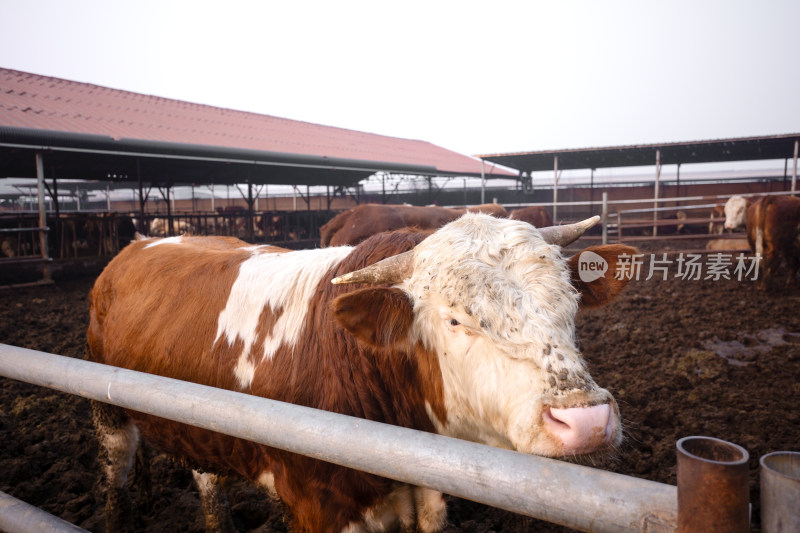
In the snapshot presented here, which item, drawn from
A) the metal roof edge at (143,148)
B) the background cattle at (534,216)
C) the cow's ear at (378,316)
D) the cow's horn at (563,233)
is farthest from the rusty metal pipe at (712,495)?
the background cattle at (534,216)

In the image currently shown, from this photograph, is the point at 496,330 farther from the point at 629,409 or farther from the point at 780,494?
the point at 629,409

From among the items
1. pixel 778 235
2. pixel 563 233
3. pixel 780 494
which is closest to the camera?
pixel 780 494

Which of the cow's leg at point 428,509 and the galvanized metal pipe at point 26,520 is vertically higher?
the galvanized metal pipe at point 26,520

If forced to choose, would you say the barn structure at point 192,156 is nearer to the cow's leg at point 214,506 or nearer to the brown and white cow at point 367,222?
the brown and white cow at point 367,222

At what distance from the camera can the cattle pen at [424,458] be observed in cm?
73

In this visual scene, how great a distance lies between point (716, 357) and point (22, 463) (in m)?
5.87

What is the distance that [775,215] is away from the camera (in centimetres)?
867

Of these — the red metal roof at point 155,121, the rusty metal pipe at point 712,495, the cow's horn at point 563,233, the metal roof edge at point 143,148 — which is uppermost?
the red metal roof at point 155,121

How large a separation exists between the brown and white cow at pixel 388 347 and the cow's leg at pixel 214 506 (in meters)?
0.36

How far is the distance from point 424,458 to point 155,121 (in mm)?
17141

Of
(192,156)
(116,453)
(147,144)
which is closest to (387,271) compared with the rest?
(116,453)

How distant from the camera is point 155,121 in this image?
15.4 m

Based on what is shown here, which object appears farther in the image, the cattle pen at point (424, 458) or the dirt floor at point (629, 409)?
the dirt floor at point (629, 409)

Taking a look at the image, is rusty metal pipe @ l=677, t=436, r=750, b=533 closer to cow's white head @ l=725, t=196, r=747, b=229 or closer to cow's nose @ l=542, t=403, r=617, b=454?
cow's nose @ l=542, t=403, r=617, b=454
